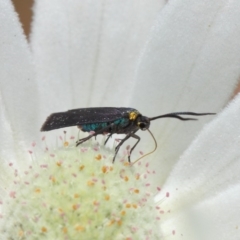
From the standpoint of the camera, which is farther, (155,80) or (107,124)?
(155,80)

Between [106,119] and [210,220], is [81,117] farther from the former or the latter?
[210,220]

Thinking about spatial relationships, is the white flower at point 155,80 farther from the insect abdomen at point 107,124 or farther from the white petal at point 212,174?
the insect abdomen at point 107,124

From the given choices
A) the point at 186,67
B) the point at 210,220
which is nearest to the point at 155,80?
the point at 186,67

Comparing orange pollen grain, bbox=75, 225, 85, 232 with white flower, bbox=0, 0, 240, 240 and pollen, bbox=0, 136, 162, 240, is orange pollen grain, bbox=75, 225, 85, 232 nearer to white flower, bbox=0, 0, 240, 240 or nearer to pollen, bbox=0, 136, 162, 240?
pollen, bbox=0, 136, 162, 240

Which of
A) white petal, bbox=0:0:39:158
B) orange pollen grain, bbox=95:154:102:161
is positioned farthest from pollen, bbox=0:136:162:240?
white petal, bbox=0:0:39:158

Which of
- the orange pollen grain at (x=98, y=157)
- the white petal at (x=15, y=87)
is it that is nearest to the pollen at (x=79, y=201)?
the orange pollen grain at (x=98, y=157)

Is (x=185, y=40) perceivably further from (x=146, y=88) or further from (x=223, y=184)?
(x=223, y=184)

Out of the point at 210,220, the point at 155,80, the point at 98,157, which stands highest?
the point at 155,80
